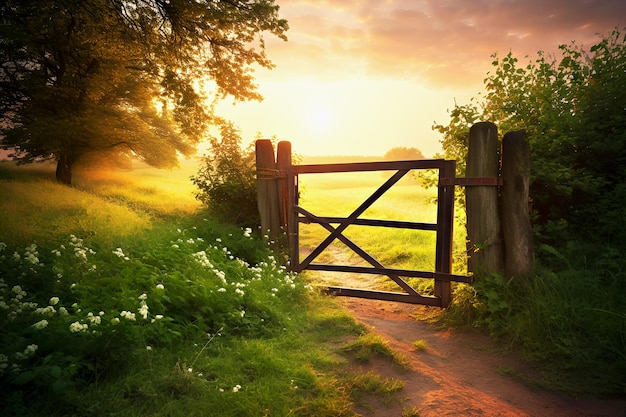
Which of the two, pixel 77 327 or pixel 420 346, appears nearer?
pixel 77 327

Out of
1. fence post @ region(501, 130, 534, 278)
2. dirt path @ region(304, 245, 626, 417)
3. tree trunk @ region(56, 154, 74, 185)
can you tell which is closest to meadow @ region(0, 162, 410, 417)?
dirt path @ region(304, 245, 626, 417)

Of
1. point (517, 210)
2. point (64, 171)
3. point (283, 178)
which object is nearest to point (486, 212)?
point (517, 210)

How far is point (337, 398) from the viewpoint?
3.88 metres

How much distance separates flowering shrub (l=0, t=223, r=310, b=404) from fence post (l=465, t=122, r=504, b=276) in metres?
3.34

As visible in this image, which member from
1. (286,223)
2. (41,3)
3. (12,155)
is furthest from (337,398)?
(12,155)

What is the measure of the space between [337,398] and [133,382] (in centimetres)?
207

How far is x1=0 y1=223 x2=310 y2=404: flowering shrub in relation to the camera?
11.2 ft

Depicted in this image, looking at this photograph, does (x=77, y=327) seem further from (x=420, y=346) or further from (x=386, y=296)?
(x=386, y=296)

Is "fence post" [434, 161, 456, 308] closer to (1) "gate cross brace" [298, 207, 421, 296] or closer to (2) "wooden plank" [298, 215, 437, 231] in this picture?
(2) "wooden plank" [298, 215, 437, 231]

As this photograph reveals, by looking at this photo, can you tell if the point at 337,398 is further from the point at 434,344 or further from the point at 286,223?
the point at 286,223

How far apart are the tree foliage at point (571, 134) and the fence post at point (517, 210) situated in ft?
1.70

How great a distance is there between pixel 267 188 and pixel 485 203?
Answer: 16.7 feet

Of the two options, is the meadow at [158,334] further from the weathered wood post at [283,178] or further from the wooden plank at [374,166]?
the wooden plank at [374,166]

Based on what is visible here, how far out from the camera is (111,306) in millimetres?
4438
